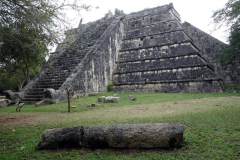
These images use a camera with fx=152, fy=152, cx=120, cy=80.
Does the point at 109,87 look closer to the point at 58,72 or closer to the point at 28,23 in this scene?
the point at 58,72

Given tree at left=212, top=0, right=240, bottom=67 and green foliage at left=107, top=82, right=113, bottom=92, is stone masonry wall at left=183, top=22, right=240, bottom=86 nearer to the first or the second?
tree at left=212, top=0, right=240, bottom=67

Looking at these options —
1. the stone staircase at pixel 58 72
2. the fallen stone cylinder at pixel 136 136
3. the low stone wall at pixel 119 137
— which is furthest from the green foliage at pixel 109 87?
the fallen stone cylinder at pixel 136 136

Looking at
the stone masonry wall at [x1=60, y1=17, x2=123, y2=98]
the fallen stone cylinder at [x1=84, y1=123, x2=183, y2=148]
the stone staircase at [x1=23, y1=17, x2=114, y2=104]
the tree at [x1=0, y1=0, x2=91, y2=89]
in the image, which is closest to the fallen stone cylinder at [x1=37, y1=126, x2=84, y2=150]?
the fallen stone cylinder at [x1=84, y1=123, x2=183, y2=148]

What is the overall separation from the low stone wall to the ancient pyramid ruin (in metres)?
6.00

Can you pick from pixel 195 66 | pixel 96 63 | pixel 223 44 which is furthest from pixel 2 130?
pixel 223 44

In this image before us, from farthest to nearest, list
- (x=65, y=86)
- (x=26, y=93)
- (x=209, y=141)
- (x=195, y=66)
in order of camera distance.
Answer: (x=195, y=66), (x=26, y=93), (x=65, y=86), (x=209, y=141)

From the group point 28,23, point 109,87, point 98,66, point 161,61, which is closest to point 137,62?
point 161,61

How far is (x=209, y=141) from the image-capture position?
284cm

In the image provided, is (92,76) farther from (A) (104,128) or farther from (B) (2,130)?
(A) (104,128)

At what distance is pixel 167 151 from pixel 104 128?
48.1 inches

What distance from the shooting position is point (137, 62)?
14.1 metres

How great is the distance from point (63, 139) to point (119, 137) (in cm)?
113

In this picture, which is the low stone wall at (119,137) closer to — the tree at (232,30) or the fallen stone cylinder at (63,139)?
the fallen stone cylinder at (63,139)

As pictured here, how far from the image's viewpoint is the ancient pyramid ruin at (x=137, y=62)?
10.6 m
